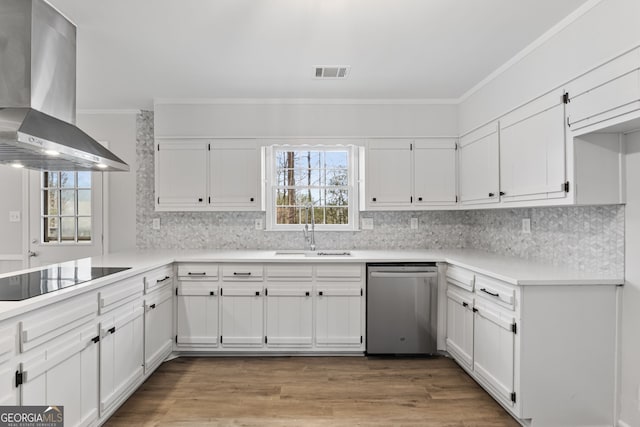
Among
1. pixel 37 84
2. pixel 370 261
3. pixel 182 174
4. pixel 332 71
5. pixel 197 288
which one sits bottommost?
pixel 197 288

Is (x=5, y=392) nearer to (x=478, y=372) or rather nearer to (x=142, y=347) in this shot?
(x=142, y=347)

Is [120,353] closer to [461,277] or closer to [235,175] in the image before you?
[235,175]

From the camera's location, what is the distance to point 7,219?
3744mm

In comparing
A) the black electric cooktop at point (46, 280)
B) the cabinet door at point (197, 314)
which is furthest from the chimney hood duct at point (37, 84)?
the cabinet door at point (197, 314)

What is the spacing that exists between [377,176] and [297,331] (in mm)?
1705

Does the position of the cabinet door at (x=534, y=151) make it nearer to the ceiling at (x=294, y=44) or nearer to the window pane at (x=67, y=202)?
the ceiling at (x=294, y=44)

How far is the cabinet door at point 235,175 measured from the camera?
3.55 m

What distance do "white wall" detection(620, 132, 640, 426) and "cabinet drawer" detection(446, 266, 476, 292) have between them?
0.89m

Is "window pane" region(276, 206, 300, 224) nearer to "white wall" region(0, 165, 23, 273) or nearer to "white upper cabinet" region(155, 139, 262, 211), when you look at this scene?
"white upper cabinet" region(155, 139, 262, 211)

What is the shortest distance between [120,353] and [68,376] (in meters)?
0.51

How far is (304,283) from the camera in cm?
314

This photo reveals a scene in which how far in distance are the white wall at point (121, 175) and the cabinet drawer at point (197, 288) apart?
1.15 meters

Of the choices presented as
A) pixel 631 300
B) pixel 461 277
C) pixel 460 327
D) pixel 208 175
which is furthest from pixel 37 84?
pixel 631 300

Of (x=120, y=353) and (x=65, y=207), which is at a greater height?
(x=65, y=207)
